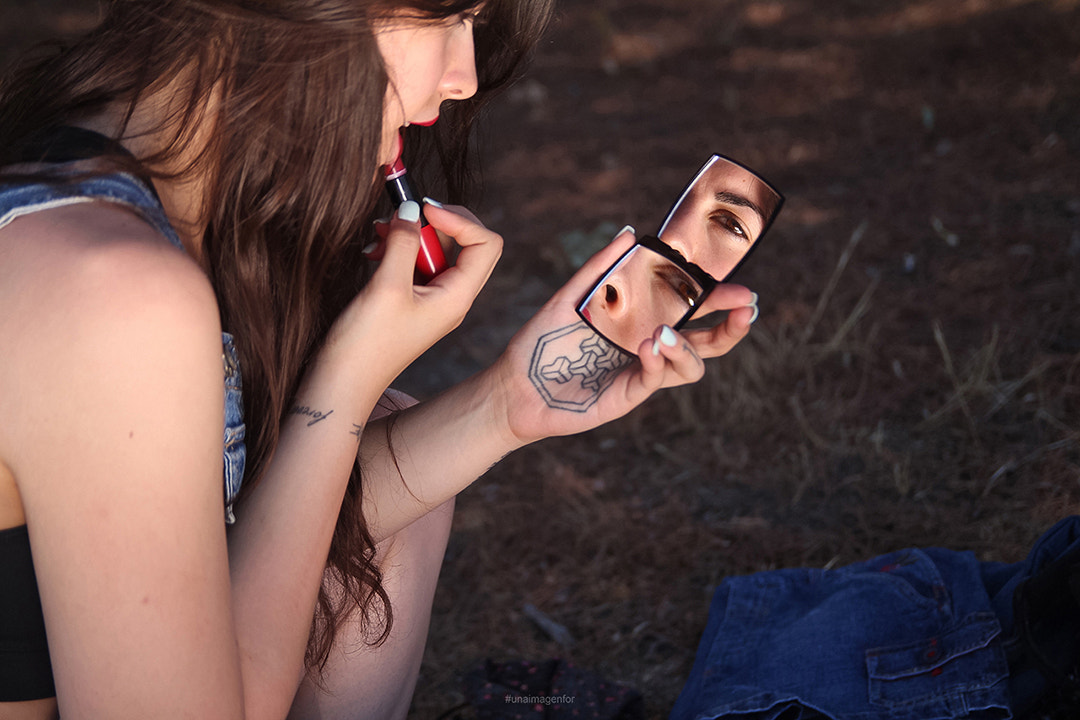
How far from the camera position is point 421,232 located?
4.91ft

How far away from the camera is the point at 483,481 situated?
2.80 m

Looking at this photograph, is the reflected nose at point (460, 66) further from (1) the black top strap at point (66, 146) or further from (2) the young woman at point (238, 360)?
(1) the black top strap at point (66, 146)

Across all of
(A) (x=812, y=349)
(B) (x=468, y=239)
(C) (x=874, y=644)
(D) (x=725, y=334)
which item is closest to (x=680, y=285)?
(D) (x=725, y=334)

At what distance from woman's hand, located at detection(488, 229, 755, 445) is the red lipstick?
0.20m

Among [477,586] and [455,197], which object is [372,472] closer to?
[455,197]

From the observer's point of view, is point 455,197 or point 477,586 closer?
point 455,197

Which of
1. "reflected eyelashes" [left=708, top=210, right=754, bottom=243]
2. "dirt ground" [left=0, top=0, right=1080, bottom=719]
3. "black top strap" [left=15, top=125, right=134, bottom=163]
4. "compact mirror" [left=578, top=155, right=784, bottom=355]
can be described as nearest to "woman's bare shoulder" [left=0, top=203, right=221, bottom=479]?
"black top strap" [left=15, top=125, right=134, bottom=163]

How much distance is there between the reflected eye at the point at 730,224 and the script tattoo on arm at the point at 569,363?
0.94ft

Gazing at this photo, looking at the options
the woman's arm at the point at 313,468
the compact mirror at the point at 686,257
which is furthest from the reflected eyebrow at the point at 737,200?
the woman's arm at the point at 313,468

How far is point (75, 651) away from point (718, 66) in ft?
16.6

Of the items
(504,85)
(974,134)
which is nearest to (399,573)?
(504,85)

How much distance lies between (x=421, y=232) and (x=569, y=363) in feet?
1.13

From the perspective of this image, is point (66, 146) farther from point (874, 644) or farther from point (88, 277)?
point (874, 644)

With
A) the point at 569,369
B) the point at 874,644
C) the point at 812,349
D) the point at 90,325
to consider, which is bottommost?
the point at 812,349
